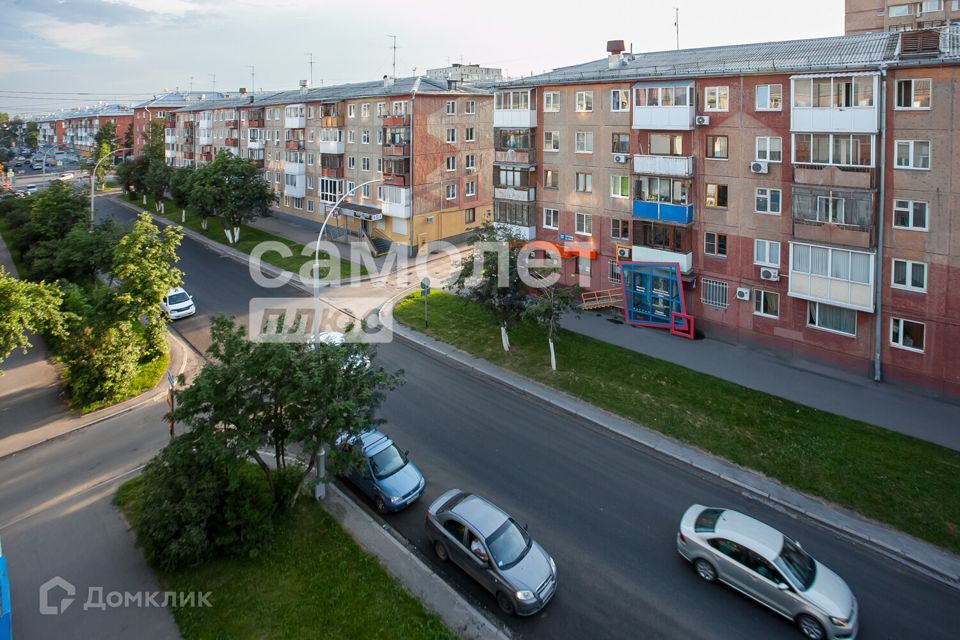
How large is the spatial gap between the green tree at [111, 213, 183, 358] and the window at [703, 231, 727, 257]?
21.3 m

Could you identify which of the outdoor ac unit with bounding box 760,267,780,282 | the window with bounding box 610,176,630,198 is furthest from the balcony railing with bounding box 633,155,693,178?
the outdoor ac unit with bounding box 760,267,780,282

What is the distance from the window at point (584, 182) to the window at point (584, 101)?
3.06 meters

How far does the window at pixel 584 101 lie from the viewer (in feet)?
95.4

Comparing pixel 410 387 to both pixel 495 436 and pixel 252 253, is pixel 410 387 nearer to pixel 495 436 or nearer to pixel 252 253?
pixel 495 436

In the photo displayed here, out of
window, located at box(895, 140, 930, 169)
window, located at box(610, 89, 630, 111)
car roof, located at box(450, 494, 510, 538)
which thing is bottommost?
car roof, located at box(450, 494, 510, 538)

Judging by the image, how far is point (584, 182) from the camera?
99.2ft

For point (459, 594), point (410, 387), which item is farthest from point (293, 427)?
point (410, 387)

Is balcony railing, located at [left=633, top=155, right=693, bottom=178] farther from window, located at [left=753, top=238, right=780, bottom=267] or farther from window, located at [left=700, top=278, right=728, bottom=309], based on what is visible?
window, located at [left=700, top=278, right=728, bottom=309]

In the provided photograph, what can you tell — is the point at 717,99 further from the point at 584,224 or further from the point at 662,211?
the point at 584,224

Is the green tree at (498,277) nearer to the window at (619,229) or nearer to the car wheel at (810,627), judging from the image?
the window at (619,229)

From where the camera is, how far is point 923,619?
11711 millimetres

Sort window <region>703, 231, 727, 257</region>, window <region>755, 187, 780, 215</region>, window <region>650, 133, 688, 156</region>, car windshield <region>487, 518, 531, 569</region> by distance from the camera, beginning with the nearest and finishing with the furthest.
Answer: car windshield <region>487, 518, 531, 569</region> < window <region>755, 187, 780, 215</region> < window <region>703, 231, 727, 257</region> < window <region>650, 133, 688, 156</region>

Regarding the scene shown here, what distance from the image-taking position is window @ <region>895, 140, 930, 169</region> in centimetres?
1983

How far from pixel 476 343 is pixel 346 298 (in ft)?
33.4
